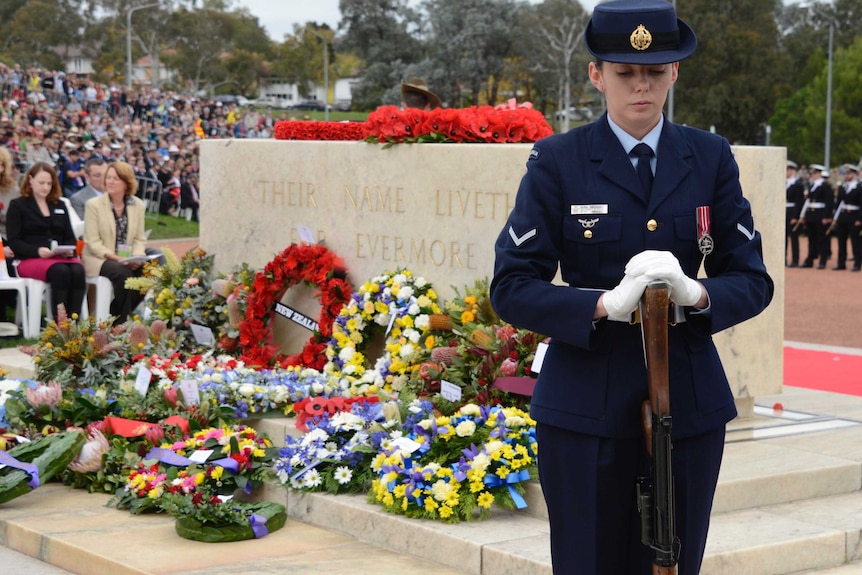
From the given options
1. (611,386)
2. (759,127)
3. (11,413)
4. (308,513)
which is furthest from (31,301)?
(759,127)

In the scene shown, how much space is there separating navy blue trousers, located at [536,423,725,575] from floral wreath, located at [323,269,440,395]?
3.94 meters

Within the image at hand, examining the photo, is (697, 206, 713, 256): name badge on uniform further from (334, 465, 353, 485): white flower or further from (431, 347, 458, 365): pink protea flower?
(431, 347, 458, 365): pink protea flower

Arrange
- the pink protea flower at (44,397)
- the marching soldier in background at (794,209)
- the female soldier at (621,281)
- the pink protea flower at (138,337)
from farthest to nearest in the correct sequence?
1. the marching soldier in background at (794,209)
2. the pink protea flower at (138,337)
3. the pink protea flower at (44,397)
4. the female soldier at (621,281)

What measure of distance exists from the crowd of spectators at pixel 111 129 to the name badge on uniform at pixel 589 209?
19068 mm

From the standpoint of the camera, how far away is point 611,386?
2.68m

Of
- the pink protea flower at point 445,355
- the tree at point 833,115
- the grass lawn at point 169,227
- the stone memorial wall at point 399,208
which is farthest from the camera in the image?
the tree at point 833,115

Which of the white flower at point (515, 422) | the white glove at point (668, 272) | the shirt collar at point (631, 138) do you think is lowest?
the white flower at point (515, 422)

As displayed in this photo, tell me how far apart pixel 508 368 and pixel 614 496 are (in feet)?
10.4

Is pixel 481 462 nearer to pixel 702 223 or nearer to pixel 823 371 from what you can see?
pixel 702 223

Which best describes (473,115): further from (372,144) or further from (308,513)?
(308,513)

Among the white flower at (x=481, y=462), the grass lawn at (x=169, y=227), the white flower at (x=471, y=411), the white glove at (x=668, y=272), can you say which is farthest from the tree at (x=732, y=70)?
the white glove at (x=668, y=272)

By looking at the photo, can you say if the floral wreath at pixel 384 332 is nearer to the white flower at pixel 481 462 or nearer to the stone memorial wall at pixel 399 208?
the stone memorial wall at pixel 399 208

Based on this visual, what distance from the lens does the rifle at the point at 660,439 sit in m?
2.52

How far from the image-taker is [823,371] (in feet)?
30.9
